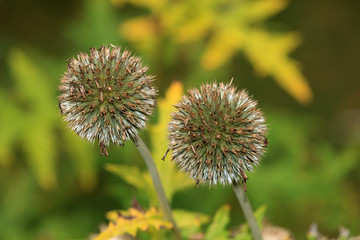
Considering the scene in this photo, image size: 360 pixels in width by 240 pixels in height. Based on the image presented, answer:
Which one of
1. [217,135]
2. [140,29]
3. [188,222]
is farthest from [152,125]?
[140,29]

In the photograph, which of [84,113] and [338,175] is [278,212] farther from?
[84,113]

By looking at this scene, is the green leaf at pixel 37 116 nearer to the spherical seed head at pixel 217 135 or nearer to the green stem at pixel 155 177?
the green stem at pixel 155 177

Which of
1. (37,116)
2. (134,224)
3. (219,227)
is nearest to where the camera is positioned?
(134,224)

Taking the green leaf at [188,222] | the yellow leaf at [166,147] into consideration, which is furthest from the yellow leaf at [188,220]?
the yellow leaf at [166,147]

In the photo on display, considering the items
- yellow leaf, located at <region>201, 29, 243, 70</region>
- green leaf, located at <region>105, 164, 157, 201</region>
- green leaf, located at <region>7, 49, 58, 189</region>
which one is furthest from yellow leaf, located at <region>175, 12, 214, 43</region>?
green leaf, located at <region>105, 164, 157, 201</region>

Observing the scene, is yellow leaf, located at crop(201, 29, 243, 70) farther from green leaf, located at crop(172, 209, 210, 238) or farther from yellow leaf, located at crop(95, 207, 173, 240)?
yellow leaf, located at crop(95, 207, 173, 240)

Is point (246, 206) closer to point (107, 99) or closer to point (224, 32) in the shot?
point (107, 99)

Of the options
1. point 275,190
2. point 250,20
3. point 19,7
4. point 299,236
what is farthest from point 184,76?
point 19,7

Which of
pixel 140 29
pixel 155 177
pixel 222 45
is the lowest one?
pixel 155 177
